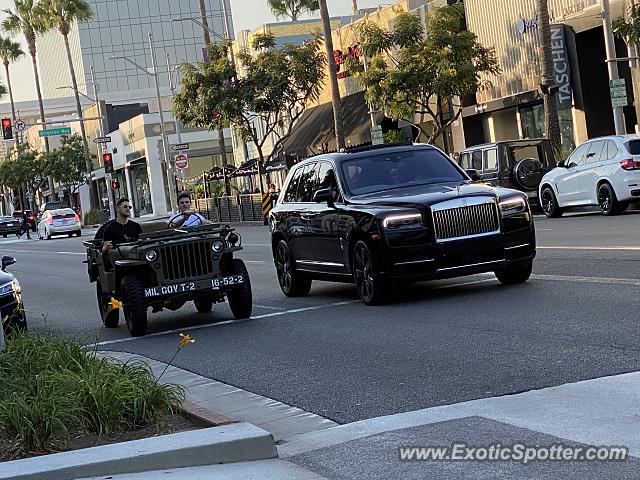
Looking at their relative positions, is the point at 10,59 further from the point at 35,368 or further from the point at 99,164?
the point at 35,368

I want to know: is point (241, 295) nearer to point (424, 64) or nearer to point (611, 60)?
point (611, 60)

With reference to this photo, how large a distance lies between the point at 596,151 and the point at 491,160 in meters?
4.39

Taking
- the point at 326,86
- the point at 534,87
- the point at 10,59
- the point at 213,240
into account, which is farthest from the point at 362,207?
the point at 10,59

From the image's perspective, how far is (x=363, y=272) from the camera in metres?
15.1

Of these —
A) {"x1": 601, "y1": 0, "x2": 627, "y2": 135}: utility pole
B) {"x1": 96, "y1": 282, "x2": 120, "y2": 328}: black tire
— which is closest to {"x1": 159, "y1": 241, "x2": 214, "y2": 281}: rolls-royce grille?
{"x1": 96, "y1": 282, "x2": 120, "y2": 328}: black tire

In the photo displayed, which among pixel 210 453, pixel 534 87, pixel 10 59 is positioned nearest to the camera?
pixel 210 453

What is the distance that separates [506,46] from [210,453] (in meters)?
38.8

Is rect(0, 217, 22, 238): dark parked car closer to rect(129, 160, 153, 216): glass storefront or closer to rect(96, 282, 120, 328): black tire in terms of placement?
rect(129, 160, 153, 216): glass storefront

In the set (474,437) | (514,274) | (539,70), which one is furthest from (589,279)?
(539,70)

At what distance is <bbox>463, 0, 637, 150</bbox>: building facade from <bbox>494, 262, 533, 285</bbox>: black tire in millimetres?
23504

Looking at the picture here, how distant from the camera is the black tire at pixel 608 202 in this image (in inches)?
1063

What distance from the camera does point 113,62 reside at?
158000 mm

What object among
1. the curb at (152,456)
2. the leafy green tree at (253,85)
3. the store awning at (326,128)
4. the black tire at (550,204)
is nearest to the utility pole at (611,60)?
the black tire at (550,204)

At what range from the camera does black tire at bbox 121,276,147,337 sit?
14938 millimetres
